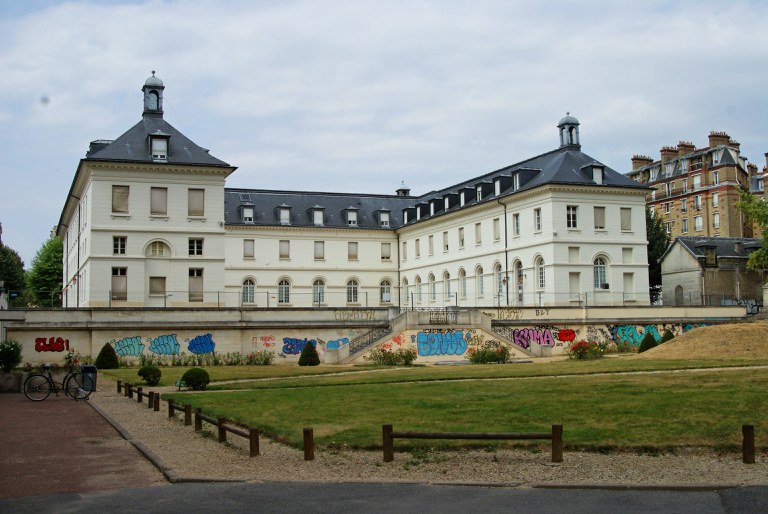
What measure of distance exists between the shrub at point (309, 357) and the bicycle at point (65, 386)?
52.5 feet

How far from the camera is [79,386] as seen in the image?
24453mm

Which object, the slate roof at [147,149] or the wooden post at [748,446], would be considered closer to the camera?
the wooden post at [748,446]

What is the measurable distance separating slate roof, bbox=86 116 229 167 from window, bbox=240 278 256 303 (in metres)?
17.2

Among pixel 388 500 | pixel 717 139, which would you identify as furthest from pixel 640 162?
pixel 388 500

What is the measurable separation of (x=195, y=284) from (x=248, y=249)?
18.8 meters

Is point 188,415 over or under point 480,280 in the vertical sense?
under

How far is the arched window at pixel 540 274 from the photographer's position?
53469mm

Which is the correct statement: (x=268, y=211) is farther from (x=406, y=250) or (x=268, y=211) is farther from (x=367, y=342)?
(x=367, y=342)

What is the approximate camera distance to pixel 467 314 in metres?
45.5

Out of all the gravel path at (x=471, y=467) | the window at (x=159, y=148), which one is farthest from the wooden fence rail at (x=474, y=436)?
the window at (x=159, y=148)

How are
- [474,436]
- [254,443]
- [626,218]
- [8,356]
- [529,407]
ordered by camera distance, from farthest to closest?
[626,218]
[8,356]
[529,407]
[254,443]
[474,436]

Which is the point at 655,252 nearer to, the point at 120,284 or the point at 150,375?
the point at 120,284

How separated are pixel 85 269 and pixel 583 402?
37.9m

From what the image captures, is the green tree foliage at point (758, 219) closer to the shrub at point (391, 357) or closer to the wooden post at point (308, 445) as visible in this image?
the shrub at point (391, 357)
